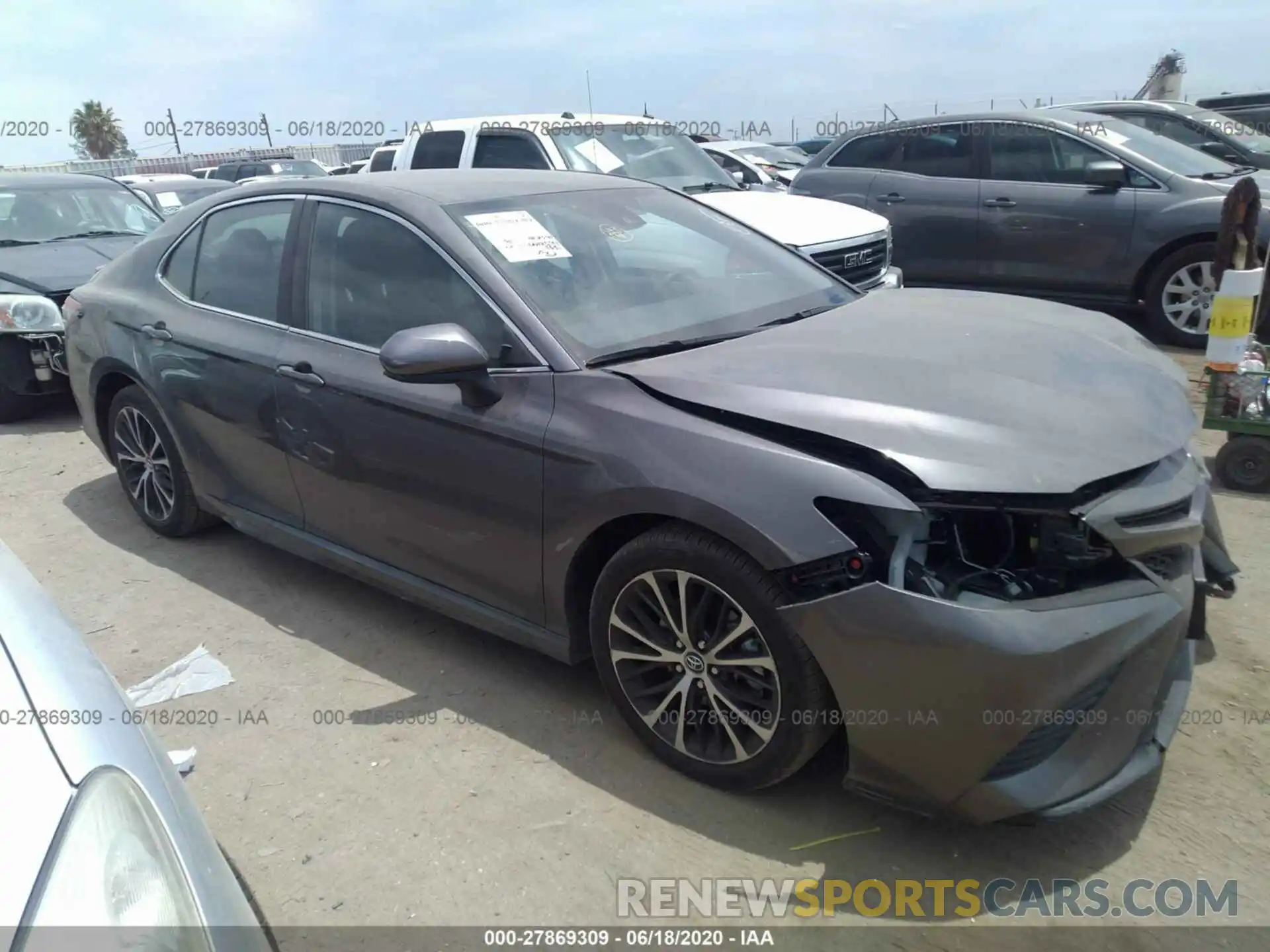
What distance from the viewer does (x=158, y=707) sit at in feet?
11.0

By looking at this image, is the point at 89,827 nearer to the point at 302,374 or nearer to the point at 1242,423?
the point at 302,374

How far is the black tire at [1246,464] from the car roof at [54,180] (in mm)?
8572

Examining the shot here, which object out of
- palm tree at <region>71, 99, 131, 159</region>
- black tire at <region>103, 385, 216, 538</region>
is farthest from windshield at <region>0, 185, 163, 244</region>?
palm tree at <region>71, 99, 131, 159</region>

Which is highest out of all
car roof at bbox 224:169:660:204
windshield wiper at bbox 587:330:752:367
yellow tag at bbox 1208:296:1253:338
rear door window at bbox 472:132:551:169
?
rear door window at bbox 472:132:551:169

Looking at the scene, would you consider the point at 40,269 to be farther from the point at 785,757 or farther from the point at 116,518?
the point at 785,757

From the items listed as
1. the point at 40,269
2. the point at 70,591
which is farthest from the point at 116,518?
the point at 40,269

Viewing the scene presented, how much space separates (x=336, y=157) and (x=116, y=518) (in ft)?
94.5

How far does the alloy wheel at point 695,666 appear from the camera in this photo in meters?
2.55

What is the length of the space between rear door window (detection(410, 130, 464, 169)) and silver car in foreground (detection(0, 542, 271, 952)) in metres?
7.07

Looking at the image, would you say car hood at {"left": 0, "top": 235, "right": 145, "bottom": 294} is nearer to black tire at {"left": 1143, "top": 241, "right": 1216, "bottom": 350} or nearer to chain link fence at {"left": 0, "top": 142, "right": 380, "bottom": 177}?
black tire at {"left": 1143, "top": 241, "right": 1216, "bottom": 350}

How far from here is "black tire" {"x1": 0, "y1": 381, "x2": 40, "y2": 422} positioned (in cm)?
679

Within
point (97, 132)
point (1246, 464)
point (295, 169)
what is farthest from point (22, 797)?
point (97, 132)

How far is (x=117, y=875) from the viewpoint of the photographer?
1301mm

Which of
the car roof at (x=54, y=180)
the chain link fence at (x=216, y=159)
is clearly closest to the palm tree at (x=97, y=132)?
the chain link fence at (x=216, y=159)
